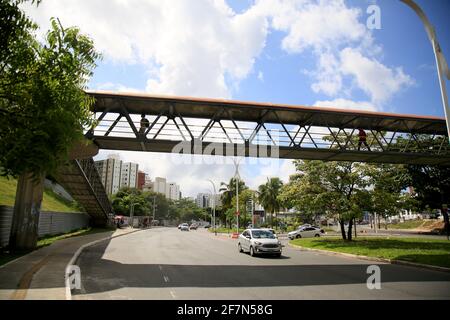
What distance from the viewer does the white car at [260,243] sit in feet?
63.3

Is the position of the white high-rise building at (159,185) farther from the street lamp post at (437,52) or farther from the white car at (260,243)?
the street lamp post at (437,52)

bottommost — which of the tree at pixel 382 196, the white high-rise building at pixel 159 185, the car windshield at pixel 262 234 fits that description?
the car windshield at pixel 262 234

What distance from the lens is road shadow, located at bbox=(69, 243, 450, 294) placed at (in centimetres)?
1062

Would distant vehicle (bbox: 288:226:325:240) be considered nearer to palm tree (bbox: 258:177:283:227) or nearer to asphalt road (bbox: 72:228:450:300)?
asphalt road (bbox: 72:228:450:300)

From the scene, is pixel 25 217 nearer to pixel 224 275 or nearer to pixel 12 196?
pixel 224 275

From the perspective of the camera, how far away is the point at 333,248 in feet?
77.7

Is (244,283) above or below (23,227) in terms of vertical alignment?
below

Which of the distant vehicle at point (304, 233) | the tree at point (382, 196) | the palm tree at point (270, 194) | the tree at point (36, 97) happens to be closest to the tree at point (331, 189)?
the tree at point (382, 196)

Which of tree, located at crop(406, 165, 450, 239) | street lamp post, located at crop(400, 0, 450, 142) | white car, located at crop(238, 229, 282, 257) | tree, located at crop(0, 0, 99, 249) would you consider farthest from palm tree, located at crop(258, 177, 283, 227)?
tree, located at crop(0, 0, 99, 249)

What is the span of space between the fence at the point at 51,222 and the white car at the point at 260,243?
13658 millimetres

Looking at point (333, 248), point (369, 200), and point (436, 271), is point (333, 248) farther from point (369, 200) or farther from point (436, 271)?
point (436, 271)

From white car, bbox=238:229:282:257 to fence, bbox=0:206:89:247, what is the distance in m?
13.7

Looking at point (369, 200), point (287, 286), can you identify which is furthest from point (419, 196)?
point (287, 286)
